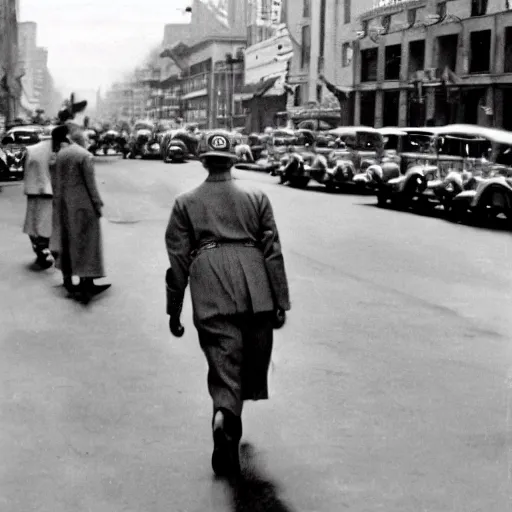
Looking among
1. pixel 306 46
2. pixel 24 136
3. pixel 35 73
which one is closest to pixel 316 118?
pixel 306 46

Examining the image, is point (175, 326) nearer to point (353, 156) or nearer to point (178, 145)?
point (353, 156)

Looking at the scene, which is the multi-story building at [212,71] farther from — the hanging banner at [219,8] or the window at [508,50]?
the window at [508,50]

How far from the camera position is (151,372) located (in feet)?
22.3

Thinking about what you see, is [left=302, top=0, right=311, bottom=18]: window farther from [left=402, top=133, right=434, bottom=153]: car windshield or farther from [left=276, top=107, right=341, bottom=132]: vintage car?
[left=402, top=133, right=434, bottom=153]: car windshield

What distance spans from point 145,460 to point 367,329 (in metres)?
3.84

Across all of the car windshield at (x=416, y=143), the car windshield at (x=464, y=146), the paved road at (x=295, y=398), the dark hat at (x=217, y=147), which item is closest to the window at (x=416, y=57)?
the car windshield at (x=416, y=143)

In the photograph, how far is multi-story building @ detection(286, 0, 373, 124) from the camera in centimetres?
4981

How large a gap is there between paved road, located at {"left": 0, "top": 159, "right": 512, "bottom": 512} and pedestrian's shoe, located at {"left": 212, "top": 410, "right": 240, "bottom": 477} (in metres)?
0.10

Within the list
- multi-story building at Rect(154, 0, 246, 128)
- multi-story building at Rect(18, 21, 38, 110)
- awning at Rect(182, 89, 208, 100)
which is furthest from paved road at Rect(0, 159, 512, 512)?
multi-story building at Rect(18, 21, 38, 110)

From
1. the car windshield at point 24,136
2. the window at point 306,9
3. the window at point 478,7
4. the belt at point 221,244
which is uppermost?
the window at point 306,9

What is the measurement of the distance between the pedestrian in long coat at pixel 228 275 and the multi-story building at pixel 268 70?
6073 centimetres

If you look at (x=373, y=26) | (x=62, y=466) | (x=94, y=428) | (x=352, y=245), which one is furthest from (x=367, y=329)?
(x=373, y=26)

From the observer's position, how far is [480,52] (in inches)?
1517

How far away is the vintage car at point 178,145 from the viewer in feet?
152
